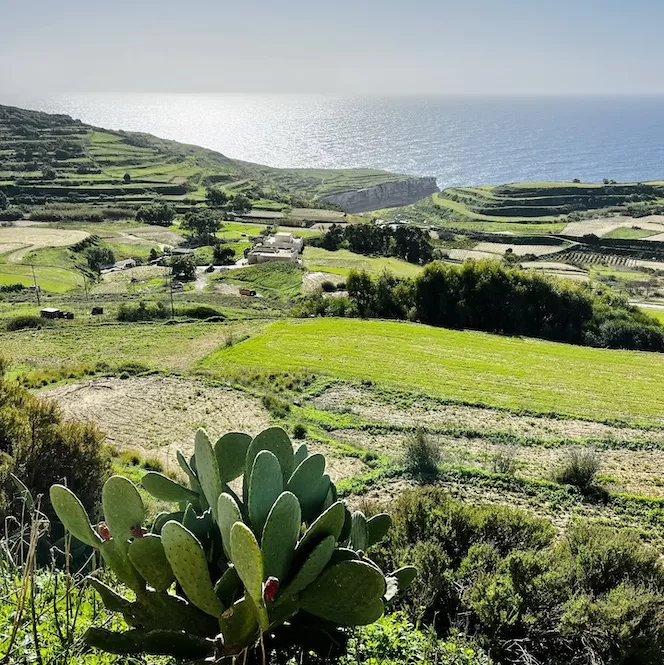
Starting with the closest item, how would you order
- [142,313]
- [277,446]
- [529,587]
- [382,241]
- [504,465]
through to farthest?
[277,446], [529,587], [504,465], [142,313], [382,241]

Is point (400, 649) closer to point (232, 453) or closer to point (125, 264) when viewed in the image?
point (232, 453)

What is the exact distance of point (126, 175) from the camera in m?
101

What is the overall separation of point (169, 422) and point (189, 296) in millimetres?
32386

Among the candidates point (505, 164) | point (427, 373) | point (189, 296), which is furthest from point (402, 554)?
point (505, 164)

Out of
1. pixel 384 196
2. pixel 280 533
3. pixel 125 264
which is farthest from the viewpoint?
pixel 384 196

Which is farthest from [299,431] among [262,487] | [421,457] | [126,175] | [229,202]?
[126,175]

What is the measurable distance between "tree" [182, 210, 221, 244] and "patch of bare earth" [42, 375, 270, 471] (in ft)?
193

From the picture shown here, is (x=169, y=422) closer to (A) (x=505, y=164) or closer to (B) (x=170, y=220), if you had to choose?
(B) (x=170, y=220)

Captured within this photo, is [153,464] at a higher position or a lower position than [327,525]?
lower

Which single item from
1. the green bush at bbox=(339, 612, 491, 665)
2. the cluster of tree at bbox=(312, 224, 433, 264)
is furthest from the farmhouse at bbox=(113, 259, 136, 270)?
the green bush at bbox=(339, 612, 491, 665)

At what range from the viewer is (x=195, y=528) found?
336 cm

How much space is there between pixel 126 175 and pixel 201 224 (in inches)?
1184

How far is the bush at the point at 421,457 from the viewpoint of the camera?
40.8 ft

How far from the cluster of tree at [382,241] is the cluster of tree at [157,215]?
26.5 meters
